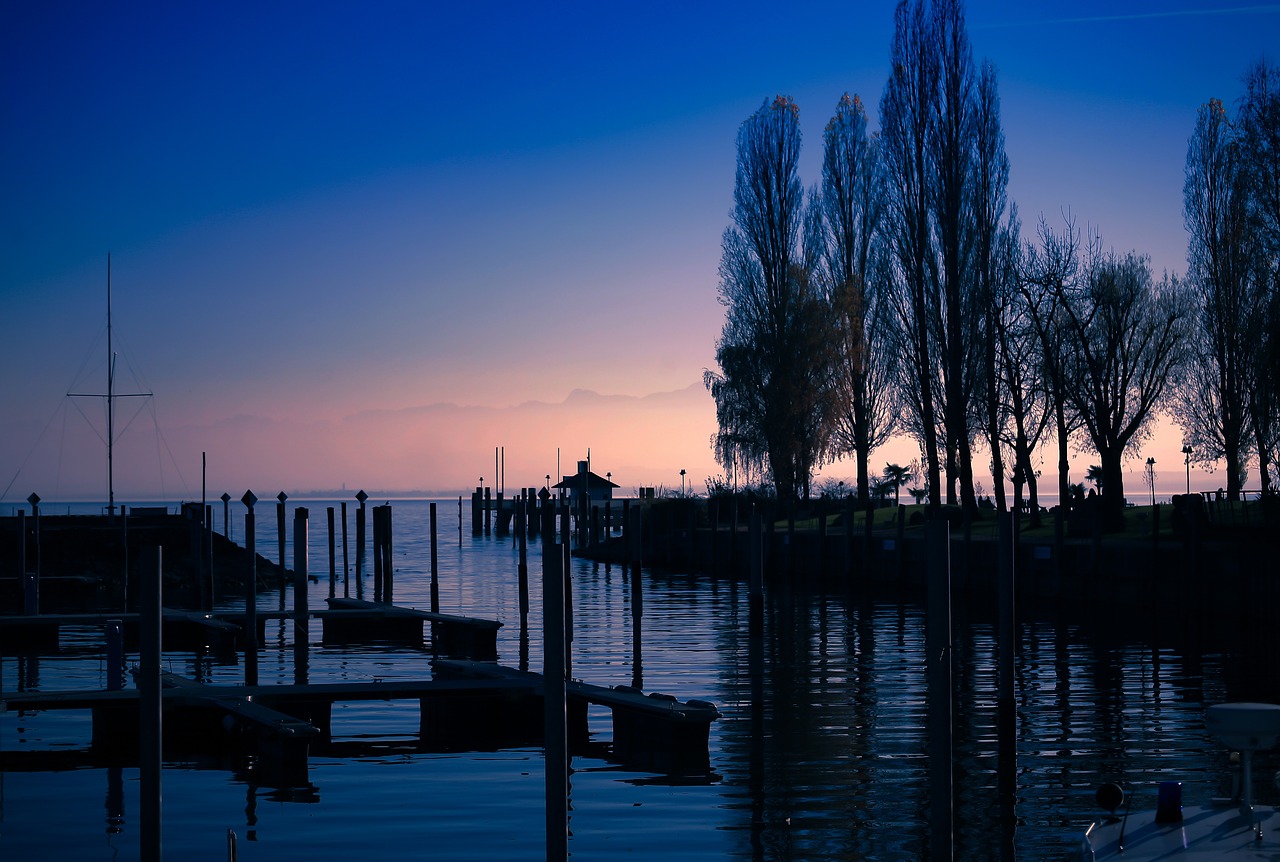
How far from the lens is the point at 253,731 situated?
49.9 feet

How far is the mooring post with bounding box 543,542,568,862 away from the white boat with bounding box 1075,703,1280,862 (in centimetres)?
337

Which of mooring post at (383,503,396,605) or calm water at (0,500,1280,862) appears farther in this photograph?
mooring post at (383,503,396,605)

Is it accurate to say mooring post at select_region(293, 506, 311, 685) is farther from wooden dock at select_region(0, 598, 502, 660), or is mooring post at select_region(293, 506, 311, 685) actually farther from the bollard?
the bollard

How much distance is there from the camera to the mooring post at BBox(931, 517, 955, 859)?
996 cm

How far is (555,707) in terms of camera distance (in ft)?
29.8

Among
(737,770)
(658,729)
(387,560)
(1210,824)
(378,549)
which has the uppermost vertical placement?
(378,549)

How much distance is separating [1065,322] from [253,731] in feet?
108

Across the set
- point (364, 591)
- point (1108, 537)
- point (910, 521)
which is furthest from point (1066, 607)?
point (364, 591)

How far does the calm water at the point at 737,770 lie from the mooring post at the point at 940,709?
937 mm

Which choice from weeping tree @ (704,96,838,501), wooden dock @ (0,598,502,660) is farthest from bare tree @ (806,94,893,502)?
wooden dock @ (0,598,502,660)

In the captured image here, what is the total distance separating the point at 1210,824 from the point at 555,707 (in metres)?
4.40

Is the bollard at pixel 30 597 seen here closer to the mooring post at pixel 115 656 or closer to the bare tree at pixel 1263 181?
the mooring post at pixel 115 656

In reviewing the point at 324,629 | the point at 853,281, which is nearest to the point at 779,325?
the point at 853,281

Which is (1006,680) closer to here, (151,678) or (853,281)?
(151,678)
